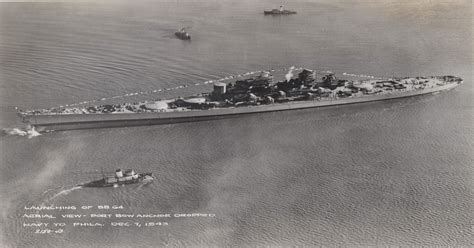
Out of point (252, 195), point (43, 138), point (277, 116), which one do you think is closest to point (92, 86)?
point (43, 138)

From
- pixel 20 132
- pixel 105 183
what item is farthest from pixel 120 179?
pixel 20 132

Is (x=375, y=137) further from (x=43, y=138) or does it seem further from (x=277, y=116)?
(x=43, y=138)

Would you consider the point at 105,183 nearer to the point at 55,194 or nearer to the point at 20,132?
the point at 55,194

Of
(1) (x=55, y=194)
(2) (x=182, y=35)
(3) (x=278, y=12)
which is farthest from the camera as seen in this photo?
(3) (x=278, y=12)

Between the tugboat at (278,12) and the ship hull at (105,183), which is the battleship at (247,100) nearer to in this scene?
the ship hull at (105,183)

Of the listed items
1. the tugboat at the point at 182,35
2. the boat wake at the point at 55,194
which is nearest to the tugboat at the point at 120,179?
the boat wake at the point at 55,194

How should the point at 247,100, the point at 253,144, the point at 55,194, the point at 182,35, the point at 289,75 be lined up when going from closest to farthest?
the point at 55,194 → the point at 253,144 → the point at 247,100 → the point at 289,75 → the point at 182,35

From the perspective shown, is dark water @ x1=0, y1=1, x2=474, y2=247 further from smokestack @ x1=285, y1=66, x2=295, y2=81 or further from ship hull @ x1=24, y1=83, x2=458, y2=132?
smokestack @ x1=285, y1=66, x2=295, y2=81

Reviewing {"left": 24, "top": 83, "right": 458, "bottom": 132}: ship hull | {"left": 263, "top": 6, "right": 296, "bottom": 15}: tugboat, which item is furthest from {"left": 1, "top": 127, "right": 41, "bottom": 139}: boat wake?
{"left": 263, "top": 6, "right": 296, "bottom": 15}: tugboat
